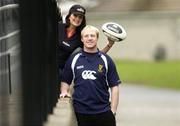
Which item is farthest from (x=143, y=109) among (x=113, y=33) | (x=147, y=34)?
(x=147, y=34)

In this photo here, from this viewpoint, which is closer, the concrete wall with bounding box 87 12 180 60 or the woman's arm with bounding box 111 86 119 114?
the woman's arm with bounding box 111 86 119 114

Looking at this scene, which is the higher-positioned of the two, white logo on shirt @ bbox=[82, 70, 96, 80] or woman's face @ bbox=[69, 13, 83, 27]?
woman's face @ bbox=[69, 13, 83, 27]

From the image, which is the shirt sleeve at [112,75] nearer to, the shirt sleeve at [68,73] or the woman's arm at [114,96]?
the woman's arm at [114,96]

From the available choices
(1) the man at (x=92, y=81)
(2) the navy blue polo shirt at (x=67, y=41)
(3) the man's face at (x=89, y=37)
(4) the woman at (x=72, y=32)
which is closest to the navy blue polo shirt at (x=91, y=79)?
(1) the man at (x=92, y=81)

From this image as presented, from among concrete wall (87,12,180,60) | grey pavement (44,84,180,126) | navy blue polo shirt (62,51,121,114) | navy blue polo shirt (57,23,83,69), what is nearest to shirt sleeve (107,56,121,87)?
navy blue polo shirt (62,51,121,114)

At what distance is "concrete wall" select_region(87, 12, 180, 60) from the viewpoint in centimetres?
4428

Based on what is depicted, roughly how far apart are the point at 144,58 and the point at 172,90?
20.9m

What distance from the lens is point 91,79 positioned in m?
6.39

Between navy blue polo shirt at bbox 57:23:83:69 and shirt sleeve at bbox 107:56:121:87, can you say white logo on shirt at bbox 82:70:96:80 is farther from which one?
navy blue polo shirt at bbox 57:23:83:69

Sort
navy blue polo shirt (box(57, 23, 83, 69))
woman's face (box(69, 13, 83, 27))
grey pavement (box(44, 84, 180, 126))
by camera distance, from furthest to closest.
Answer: navy blue polo shirt (box(57, 23, 83, 69)) < grey pavement (box(44, 84, 180, 126)) < woman's face (box(69, 13, 83, 27))

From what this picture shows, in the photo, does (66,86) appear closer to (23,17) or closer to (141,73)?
(23,17)

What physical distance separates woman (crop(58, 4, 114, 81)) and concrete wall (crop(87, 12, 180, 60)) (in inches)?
1397

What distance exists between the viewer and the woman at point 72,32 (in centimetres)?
730

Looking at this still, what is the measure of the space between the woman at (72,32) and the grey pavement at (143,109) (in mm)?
564
